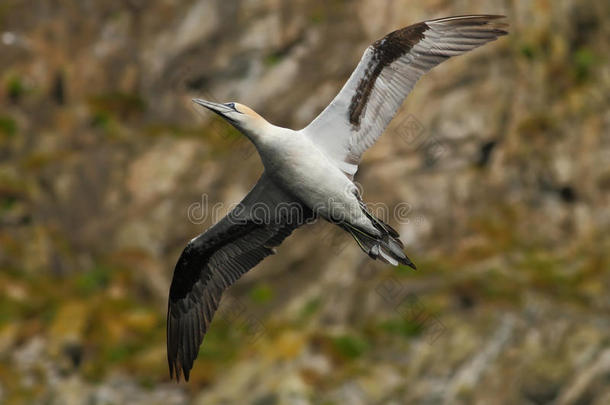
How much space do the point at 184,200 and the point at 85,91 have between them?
24.3 ft

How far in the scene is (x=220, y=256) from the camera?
15812mm

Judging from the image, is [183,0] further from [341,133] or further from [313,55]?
[341,133]

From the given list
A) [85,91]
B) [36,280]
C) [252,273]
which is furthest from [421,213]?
[85,91]

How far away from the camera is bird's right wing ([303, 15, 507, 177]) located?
1380 cm

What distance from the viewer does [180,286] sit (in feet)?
53.3

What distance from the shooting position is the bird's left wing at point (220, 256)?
14805 mm

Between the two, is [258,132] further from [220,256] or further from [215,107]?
[220,256]

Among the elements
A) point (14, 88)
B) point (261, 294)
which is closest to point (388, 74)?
point (261, 294)

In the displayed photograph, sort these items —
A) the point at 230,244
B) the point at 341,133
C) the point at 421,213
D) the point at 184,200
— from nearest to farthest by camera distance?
1. the point at 341,133
2. the point at 230,244
3. the point at 421,213
4. the point at 184,200

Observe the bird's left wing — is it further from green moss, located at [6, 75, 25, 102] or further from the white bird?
green moss, located at [6, 75, 25, 102]

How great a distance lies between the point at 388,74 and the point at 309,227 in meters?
16.1

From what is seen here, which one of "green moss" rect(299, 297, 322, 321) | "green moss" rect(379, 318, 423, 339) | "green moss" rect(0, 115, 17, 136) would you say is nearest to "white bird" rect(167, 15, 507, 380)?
"green moss" rect(379, 318, 423, 339)
